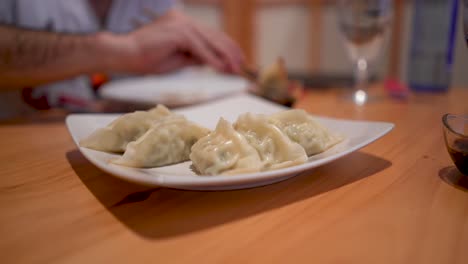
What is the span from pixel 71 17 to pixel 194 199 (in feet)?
4.96

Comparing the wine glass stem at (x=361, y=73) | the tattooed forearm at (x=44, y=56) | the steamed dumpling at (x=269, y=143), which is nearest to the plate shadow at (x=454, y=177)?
the steamed dumpling at (x=269, y=143)

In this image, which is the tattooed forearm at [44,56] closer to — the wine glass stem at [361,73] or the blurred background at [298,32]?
the wine glass stem at [361,73]

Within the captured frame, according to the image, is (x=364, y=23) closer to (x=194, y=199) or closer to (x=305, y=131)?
(x=305, y=131)

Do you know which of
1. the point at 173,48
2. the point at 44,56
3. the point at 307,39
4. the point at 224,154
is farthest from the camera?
the point at 307,39

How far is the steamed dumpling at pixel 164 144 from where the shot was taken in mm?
672

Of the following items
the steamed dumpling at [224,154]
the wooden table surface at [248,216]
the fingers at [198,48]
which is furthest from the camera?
the fingers at [198,48]

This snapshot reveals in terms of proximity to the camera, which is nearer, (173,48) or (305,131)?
(305,131)

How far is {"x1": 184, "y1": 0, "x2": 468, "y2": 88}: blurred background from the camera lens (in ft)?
9.71

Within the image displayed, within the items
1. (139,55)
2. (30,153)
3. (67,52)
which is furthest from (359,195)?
(67,52)

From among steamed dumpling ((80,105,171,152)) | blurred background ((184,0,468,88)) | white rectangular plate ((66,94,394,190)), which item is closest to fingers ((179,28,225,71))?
white rectangular plate ((66,94,394,190))

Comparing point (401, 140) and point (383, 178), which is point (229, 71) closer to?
point (401, 140)

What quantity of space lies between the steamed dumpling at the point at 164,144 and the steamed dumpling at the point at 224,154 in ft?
0.19

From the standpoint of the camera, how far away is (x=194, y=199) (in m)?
0.61

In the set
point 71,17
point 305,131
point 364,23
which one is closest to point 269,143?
point 305,131
